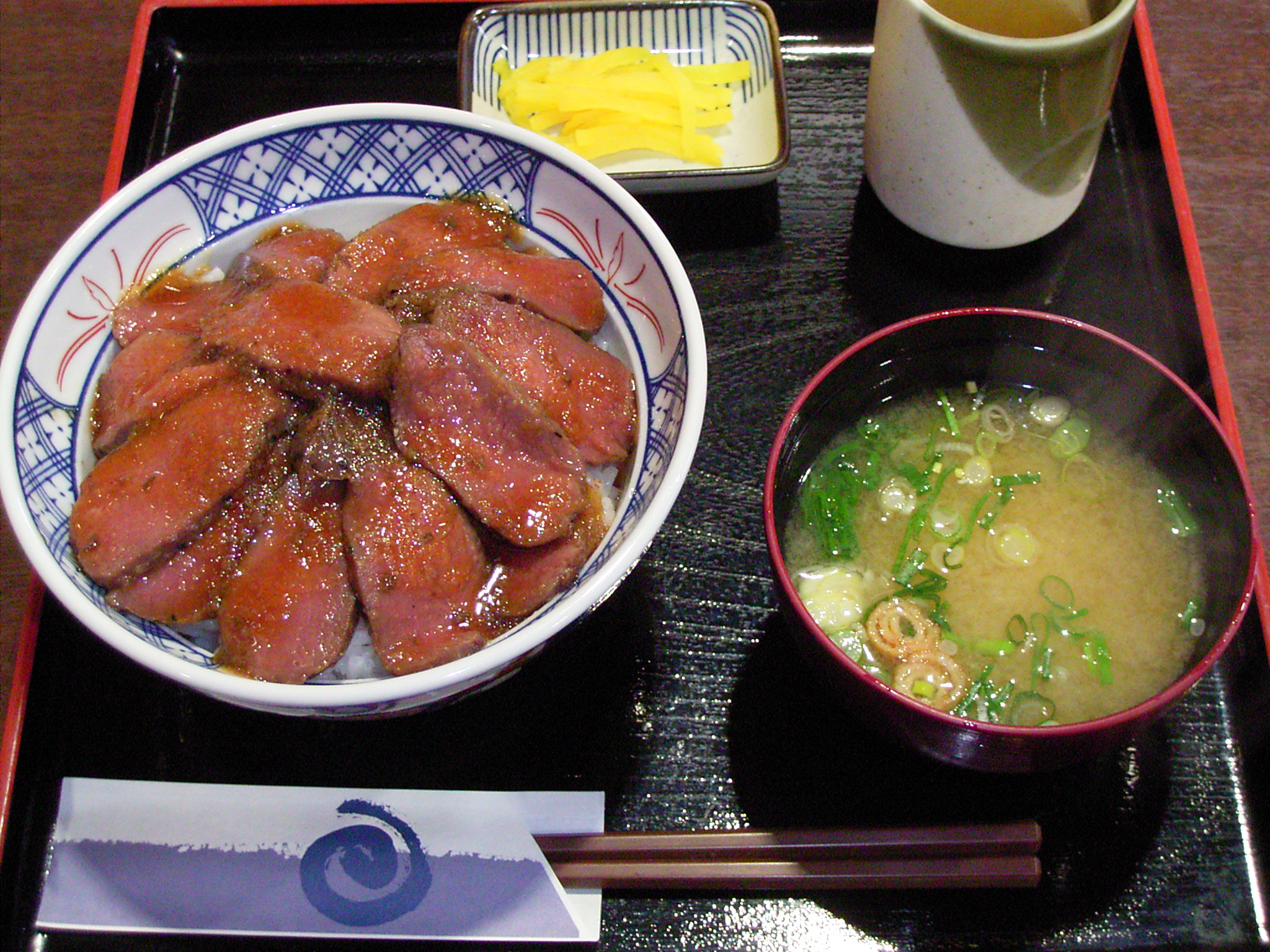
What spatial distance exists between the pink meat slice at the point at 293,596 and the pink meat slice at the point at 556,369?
33 centimetres

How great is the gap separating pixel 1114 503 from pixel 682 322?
0.79 meters

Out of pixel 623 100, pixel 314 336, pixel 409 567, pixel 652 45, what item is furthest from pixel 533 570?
pixel 652 45

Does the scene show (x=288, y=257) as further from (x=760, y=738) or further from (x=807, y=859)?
(x=807, y=859)

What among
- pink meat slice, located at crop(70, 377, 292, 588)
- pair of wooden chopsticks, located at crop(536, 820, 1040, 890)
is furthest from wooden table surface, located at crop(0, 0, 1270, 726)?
pair of wooden chopsticks, located at crop(536, 820, 1040, 890)

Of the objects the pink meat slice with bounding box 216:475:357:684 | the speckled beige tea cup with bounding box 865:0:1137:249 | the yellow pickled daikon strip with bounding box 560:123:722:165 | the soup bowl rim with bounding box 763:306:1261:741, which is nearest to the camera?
the soup bowl rim with bounding box 763:306:1261:741

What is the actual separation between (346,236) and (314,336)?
1.56ft

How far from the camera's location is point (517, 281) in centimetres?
167

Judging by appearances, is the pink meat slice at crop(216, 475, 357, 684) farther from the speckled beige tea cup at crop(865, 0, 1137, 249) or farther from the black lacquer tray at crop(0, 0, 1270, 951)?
the speckled beige tea cup at crop(865, 0, 1137, 249)

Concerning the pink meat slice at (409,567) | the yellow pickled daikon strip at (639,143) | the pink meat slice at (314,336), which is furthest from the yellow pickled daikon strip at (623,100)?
the pink meat slice at (409,567)

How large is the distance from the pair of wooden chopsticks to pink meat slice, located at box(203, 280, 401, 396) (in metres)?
0.77

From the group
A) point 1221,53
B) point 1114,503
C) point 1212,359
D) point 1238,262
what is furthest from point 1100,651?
point 1221,53

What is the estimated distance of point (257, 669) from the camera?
4.52 feet

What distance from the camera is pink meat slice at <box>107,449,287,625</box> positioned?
1.43 m

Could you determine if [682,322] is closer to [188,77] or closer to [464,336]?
[464,336]
